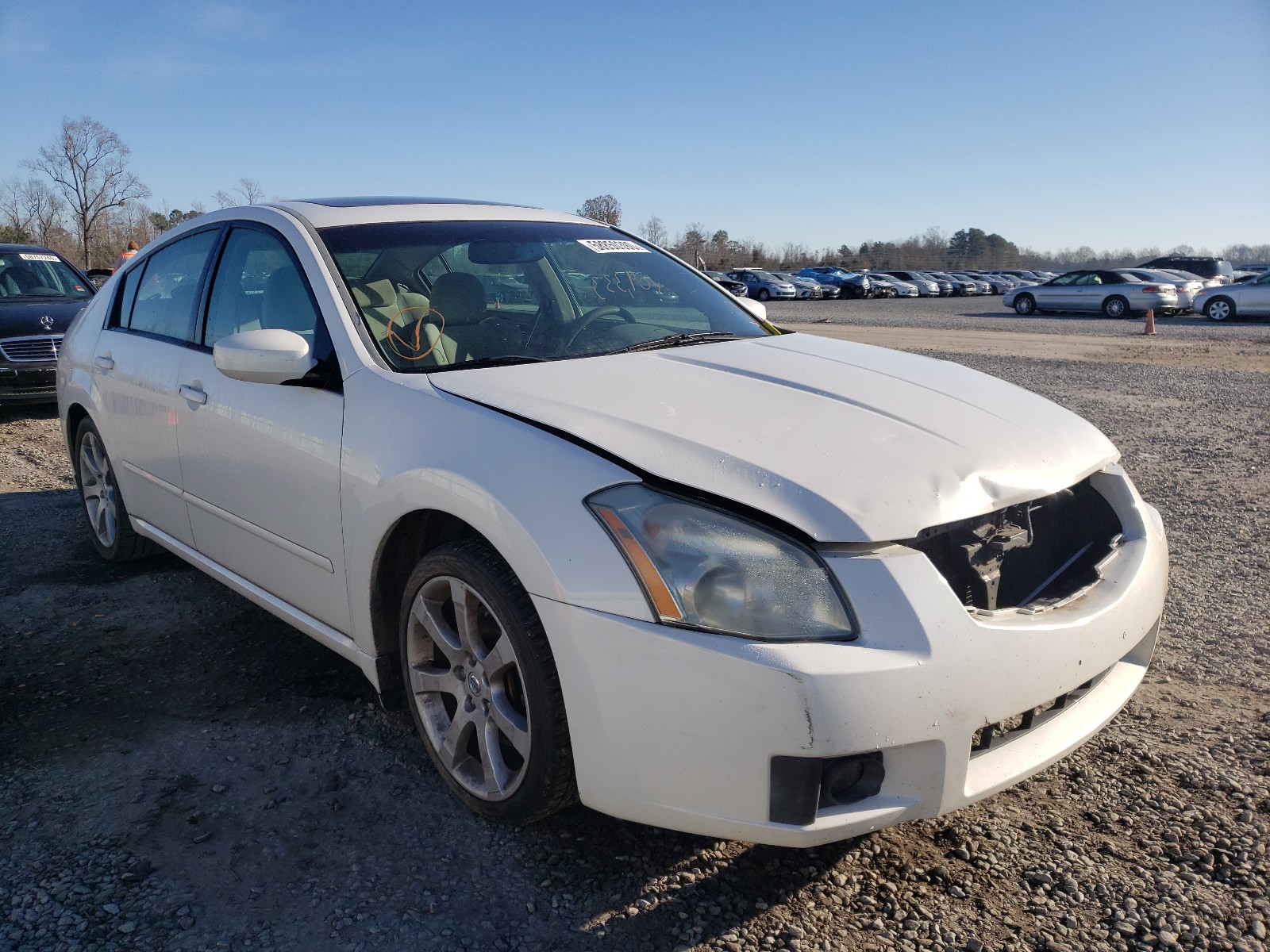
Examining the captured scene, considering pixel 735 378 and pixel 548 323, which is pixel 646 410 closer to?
pixel 735 378

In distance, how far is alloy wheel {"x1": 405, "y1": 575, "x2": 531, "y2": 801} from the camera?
2.30 metres

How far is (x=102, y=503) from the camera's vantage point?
4.53m

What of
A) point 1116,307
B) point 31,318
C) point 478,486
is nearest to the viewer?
point 478,486

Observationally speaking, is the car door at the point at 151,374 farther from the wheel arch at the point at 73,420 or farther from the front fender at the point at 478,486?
the front fender at the point at 478,486

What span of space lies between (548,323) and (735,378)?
2.46 ft

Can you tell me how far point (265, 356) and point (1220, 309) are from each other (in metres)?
26.6

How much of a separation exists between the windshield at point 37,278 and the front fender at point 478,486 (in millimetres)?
8655

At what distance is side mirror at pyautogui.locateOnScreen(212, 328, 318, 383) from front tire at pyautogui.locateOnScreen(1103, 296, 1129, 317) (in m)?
26.9

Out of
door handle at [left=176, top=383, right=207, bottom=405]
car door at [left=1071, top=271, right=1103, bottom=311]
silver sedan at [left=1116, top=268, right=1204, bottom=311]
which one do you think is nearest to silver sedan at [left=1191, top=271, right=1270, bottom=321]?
silver sedan at [left=1116, top=268, right=1204, bottom=311]

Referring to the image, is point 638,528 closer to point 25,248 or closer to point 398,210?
point 398,210

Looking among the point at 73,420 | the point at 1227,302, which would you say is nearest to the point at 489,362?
the point at 73,420

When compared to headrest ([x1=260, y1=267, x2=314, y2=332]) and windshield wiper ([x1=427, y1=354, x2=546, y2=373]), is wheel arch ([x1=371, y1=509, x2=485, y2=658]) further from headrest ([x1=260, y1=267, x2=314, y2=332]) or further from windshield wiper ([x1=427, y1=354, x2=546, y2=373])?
headrest ([x1=260, y1=267, x2=314, y2=332])

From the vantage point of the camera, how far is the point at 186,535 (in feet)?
11.9

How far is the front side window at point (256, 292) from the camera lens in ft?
9.98
